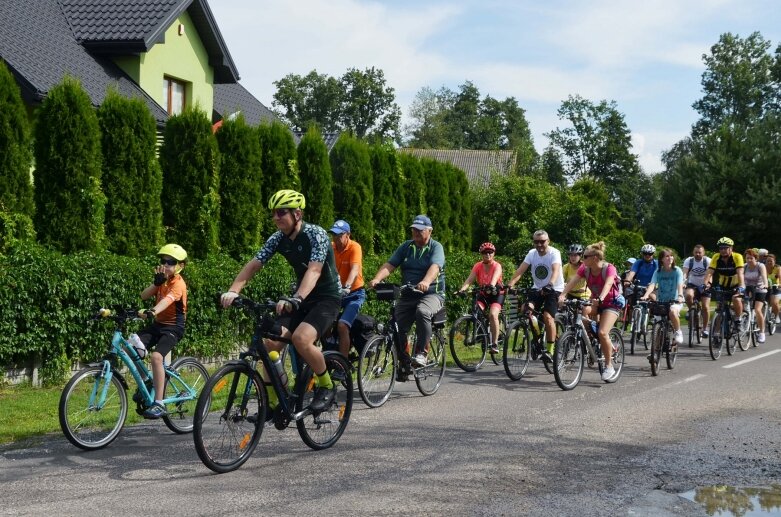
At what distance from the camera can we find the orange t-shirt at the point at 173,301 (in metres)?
8.27

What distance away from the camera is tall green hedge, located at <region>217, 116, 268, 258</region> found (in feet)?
51.5

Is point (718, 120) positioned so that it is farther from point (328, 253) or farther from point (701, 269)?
point (328, 253)

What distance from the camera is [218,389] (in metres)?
6.56

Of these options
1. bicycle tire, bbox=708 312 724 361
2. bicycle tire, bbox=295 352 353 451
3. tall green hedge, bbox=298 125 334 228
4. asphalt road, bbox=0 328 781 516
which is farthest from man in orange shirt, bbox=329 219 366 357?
bicycle tire, bbox=708 312 724 361

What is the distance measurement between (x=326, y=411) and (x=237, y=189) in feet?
28.9

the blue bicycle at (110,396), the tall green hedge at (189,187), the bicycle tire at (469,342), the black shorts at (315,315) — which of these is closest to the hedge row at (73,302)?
the tall green hedge at (189,187)

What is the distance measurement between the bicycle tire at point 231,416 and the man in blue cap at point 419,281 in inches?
139

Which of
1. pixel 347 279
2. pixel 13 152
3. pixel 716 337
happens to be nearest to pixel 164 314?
pixel 347 279

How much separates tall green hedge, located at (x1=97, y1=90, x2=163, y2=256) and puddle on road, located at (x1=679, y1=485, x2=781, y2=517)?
380 inches

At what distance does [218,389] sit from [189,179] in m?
9.01

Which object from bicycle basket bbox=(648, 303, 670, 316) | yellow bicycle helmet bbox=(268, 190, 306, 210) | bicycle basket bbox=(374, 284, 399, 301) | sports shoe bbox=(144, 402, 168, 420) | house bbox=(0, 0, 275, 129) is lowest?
sports shoe bbox=(144, 402, 168, 420)

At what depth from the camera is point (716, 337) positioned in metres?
15.8

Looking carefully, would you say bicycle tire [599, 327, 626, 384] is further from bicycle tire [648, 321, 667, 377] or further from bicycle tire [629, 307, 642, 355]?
bicycle tire [629, 307, 642, 355]

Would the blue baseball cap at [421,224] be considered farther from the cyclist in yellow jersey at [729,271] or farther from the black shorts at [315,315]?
the cyclist in yellow jersey at [729,271]
